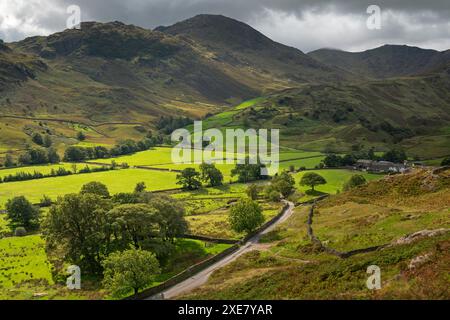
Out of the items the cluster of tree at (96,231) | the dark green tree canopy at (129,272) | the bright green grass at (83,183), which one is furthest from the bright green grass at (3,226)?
the dark green tree canopy at (129,272)

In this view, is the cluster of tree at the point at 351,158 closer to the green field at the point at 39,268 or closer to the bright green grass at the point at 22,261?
the green field at the point at 39,268

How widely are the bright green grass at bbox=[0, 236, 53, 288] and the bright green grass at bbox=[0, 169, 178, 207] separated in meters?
39.7

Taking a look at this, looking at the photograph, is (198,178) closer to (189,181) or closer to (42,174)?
(189,181)

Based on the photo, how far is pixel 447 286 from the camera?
31.5m

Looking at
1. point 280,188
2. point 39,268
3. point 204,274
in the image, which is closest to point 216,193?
point 280,188

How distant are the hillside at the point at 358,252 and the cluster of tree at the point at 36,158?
142 meters

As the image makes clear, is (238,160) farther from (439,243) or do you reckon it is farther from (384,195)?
(439,243)

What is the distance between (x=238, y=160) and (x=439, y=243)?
152 meters

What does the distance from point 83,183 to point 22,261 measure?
77.4 meters

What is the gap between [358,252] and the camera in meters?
53.4

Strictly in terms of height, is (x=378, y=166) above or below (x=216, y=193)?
above
